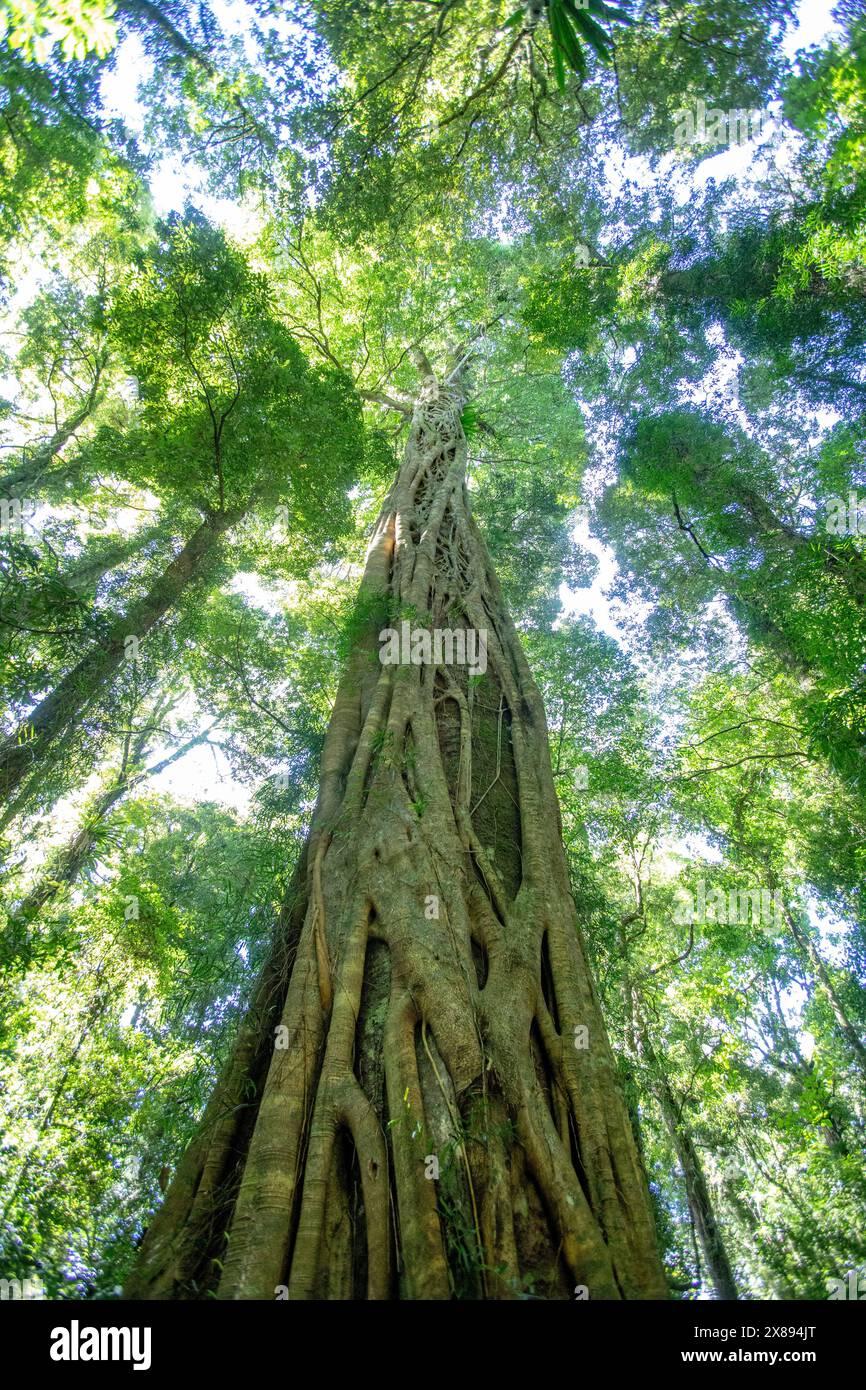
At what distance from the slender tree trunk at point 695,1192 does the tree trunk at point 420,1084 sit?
356 centimetres

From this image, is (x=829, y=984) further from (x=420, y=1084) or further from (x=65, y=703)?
(x=65, y=703)

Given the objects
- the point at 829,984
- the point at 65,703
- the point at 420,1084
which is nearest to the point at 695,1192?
the point at 829,984

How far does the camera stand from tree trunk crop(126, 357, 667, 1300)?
2.04 m

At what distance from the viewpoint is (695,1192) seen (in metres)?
6.42

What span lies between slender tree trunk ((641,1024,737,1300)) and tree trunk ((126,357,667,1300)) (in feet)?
11.7

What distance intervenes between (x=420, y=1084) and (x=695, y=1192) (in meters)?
5.95

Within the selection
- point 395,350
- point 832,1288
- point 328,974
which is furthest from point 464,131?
point 832,1288

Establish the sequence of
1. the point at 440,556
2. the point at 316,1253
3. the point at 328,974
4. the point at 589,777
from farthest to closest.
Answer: the point at 589,777 < the point at 440,556 < the point at 328,974 < the point at 316,1253

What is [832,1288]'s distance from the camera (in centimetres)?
443

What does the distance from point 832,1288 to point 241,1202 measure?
15.3ft

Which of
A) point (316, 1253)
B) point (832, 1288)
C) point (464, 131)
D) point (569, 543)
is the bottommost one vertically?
point (832, 1288)

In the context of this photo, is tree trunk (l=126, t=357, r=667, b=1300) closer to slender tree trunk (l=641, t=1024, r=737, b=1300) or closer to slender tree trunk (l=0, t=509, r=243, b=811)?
slender tree trunk (l=0, t=509, r=243, b=811)

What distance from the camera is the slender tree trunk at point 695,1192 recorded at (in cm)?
585
